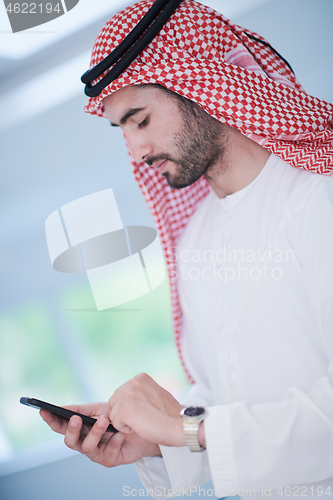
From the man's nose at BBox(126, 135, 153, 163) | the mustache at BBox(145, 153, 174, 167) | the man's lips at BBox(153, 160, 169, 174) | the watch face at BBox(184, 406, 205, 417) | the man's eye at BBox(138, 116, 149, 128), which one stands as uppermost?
the man's eye at BBox(138, 116, 149, 128)

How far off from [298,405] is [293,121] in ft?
2.29

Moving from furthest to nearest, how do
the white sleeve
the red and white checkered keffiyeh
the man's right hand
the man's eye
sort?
the man's eye, the red and white checkered keffiyeh, the man's right hand, the white sleeve

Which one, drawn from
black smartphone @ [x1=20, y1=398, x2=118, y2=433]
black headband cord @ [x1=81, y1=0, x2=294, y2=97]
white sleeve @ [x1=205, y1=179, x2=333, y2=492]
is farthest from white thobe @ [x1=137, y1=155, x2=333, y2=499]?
black headband cord @ [x1=81, y1=0, x2=294, y2=97]

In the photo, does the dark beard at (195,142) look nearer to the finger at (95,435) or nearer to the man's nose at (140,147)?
the man's nose at (140,147)

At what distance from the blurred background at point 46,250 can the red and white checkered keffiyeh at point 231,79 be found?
37 cm

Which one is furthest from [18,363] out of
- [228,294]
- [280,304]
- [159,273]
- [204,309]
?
[280,304]

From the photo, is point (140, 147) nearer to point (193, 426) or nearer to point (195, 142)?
point (195, 142)

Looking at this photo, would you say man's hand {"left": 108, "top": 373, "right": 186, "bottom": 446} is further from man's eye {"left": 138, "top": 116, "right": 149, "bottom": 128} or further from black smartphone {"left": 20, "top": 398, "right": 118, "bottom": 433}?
man's eye {"left": 138, "top": 116, "right": 149, "bottom": 128}

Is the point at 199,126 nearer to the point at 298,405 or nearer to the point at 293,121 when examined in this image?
the point at 293,121

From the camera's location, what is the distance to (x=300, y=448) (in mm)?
778

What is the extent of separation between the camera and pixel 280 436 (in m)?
0.77

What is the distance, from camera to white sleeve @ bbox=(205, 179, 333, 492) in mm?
771

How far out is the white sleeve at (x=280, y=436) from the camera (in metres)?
0.77

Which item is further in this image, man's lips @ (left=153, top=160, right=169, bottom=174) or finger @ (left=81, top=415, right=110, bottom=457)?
man's lips @ (left=153, top=160, right=169, bottom=174)
